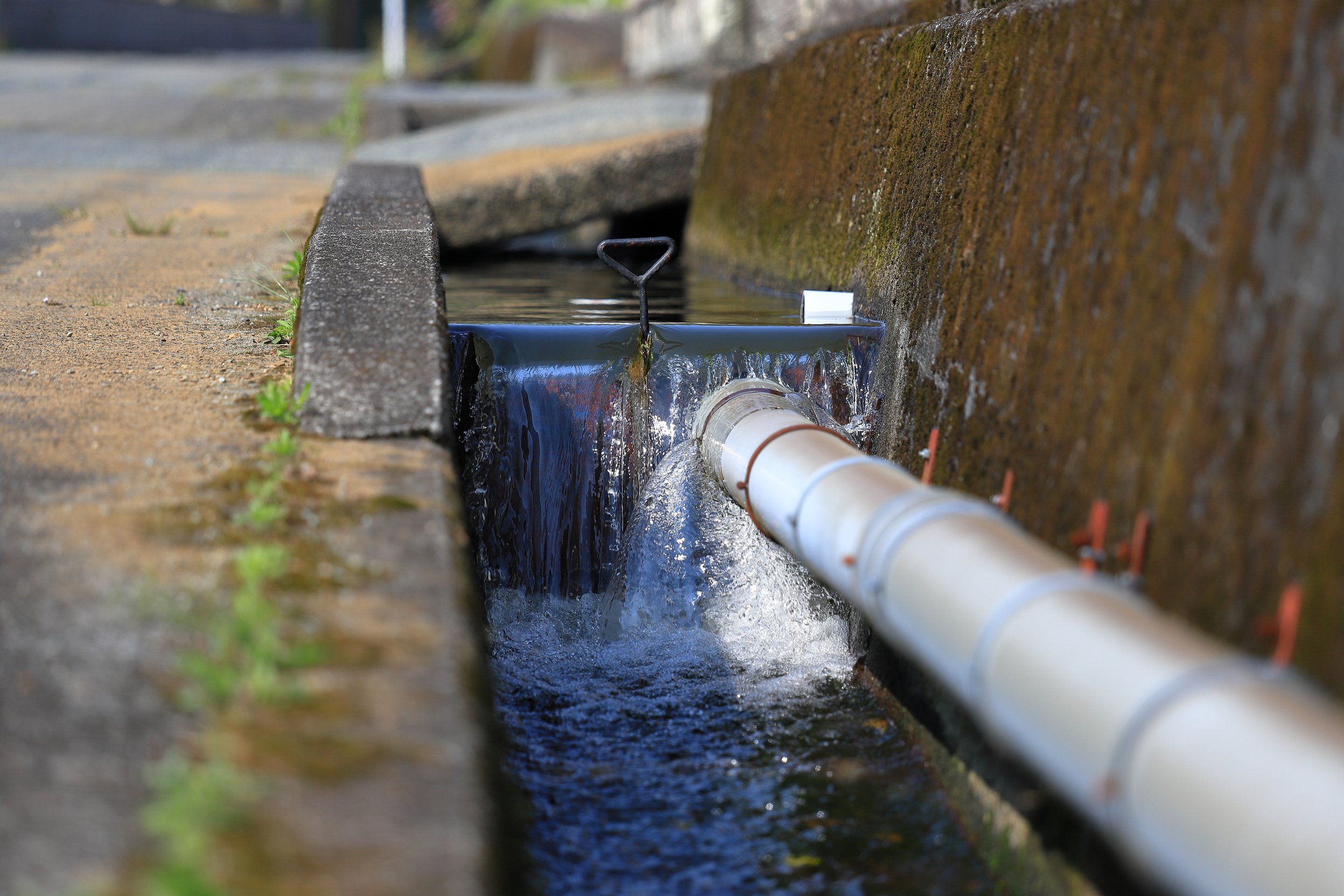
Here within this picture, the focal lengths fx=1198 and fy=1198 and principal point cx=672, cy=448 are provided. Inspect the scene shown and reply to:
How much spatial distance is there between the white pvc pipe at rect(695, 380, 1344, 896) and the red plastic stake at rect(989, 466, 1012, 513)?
0.27 m

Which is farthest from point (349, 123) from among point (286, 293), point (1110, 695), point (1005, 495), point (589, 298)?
point (1110, 695)

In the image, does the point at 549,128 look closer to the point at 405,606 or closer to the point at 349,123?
the point at 349,123

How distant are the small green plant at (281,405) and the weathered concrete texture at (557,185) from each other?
4.40m

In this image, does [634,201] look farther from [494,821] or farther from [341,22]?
[341,22]

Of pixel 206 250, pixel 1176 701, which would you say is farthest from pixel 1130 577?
pixel 206 250

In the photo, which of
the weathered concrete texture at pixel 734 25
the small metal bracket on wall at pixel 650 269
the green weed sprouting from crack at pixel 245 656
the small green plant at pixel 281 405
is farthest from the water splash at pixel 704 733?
the weathered concrete texture at pixel 734 25

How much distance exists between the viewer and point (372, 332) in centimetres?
317

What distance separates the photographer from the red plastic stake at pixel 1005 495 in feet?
8.96

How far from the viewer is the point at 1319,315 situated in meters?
1.85

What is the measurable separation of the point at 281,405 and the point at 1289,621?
2.14m

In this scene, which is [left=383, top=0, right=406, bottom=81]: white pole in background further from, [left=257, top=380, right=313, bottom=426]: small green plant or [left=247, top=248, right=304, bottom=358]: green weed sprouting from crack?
[left=257, top=380, right=313, bottom=426]: small green plant

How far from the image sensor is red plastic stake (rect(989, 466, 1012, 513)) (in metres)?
2.73

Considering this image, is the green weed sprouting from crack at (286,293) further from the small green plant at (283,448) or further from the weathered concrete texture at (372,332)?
the small green plant at (283,448)

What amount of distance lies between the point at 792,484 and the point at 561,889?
3.57 ft
